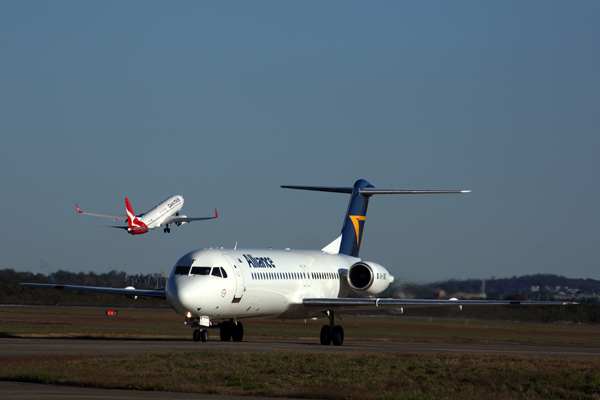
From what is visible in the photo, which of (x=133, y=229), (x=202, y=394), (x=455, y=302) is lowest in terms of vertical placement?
(x=202, y=394)

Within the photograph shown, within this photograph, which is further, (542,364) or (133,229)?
(133,229)

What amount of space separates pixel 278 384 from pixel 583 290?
51.6 metres

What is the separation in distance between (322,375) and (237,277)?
1314cm

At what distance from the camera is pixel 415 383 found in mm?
19000

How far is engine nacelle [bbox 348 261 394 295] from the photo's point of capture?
1555 inches

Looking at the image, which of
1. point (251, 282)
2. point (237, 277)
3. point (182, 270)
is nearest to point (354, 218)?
point (251, 282)

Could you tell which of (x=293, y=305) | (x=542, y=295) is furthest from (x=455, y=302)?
(x=542, y=295)

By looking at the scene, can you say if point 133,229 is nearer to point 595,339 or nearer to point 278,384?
point 595,339

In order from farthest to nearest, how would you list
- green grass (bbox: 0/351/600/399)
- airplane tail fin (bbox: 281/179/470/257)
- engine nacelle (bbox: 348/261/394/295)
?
airplane tail fin (bbox: 281/179/470/257), engine nacelle (bbox: 348/261/394/295), green grass (bbox: 0/351/600/399)

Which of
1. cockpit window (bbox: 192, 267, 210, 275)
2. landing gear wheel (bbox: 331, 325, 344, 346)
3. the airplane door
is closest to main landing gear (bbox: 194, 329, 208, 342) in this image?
the airplane door

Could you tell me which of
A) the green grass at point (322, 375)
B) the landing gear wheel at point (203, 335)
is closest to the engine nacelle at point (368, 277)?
the landing gear wheel at point (203, 335)

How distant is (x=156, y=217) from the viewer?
88625mm

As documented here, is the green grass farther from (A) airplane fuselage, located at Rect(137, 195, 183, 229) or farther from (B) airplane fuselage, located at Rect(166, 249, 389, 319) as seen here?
(A) airplane fuselage, located at Rect(137, 195, 183, 229)

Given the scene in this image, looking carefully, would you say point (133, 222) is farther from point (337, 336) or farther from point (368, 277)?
point (337, 336)
